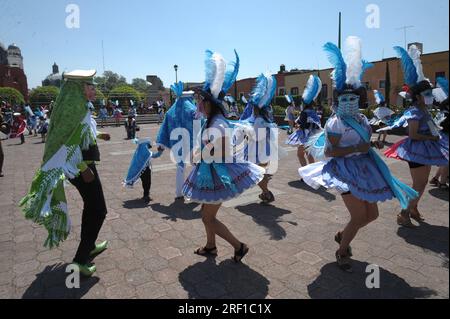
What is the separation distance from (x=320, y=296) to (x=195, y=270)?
1295mm

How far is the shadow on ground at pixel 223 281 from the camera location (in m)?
3.05

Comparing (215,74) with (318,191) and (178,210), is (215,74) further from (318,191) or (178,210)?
(318,191)

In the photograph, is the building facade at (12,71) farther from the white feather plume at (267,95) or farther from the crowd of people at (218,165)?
the crowd of people at (218,165)

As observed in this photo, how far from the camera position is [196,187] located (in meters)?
3.30

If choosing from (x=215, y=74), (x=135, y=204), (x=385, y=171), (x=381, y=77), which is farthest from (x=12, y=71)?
(x=385, y=171)

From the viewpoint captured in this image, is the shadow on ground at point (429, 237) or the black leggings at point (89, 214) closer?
the black leggings at point (89, 214)

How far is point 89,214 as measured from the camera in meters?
3.46

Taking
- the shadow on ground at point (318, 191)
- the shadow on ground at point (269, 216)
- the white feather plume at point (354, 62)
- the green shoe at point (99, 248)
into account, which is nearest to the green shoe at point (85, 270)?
the green shoe at point (99, 248)

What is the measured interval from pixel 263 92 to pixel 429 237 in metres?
3.42

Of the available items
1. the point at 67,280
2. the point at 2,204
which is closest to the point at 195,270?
the point at 67,280

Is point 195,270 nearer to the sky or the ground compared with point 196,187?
nearer to the ground

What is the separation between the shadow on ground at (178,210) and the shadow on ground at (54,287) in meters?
1.84
